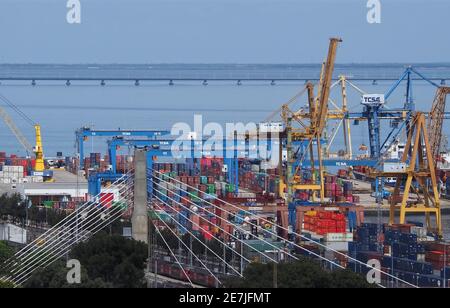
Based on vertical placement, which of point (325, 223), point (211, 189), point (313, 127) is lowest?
point (325, 223)

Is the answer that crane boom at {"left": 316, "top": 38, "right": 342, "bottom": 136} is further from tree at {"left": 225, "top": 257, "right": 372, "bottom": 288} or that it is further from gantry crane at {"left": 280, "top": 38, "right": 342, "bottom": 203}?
tree at {"left": 225, "top": 257, "right": 372, "bottom": 288}

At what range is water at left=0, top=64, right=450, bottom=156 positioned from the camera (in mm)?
52375

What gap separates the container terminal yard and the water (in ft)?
39.3

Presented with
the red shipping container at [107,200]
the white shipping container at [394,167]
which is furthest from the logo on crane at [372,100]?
the red shipping container at [107,200]

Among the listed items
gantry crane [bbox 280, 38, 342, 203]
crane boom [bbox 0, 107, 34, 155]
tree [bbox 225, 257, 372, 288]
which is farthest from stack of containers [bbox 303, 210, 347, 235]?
crane boom [bbox 0, 107, 34, 155]

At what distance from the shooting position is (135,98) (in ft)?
280

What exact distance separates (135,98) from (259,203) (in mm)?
64898

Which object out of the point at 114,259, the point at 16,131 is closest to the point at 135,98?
the point at 16,131

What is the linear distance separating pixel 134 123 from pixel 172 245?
121 feet

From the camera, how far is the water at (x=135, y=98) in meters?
52.4

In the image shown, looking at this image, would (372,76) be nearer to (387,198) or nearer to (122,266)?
(387,198)

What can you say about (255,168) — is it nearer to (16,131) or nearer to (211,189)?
(211,189)
